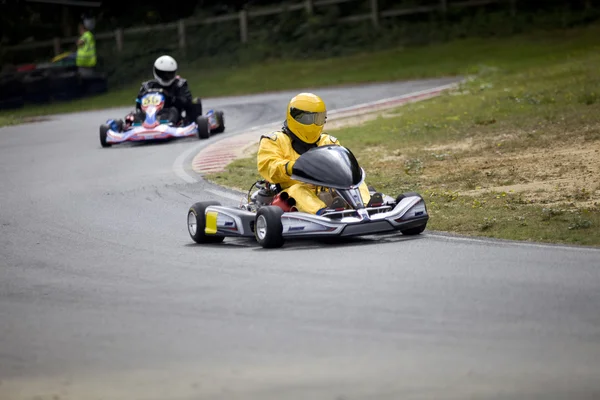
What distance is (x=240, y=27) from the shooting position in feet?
130

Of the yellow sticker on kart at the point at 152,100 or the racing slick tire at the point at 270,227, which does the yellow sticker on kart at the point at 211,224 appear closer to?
the racing slick tire at the point at 270,227

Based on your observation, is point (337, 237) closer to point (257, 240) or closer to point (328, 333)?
point (257, 240)

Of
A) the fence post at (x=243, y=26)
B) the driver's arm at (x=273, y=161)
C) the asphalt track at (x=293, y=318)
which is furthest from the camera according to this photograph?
the fence post at (x=243, y=26)

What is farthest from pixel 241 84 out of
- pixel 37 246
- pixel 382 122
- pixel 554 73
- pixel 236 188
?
pixel 37 246

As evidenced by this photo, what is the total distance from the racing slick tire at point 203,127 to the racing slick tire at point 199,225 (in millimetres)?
9573

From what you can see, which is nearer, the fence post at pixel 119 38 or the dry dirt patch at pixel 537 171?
the dry dirt patch at pixel 537 171

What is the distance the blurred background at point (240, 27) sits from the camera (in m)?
34.6

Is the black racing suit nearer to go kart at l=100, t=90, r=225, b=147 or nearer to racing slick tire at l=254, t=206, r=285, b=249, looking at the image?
go kart at l=100, t=90, r=225, b=147

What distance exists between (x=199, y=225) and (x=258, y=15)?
3042cm

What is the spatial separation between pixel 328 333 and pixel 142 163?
1112cm

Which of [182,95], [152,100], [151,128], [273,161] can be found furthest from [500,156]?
[152,100]

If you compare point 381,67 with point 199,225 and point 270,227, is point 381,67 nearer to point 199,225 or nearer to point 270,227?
point 199,225

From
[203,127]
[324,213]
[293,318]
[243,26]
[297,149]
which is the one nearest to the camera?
[293,318]

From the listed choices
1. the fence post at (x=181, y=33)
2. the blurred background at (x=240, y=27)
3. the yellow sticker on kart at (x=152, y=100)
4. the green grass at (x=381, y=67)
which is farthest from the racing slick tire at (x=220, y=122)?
the fence post at (x=181, y=33)
